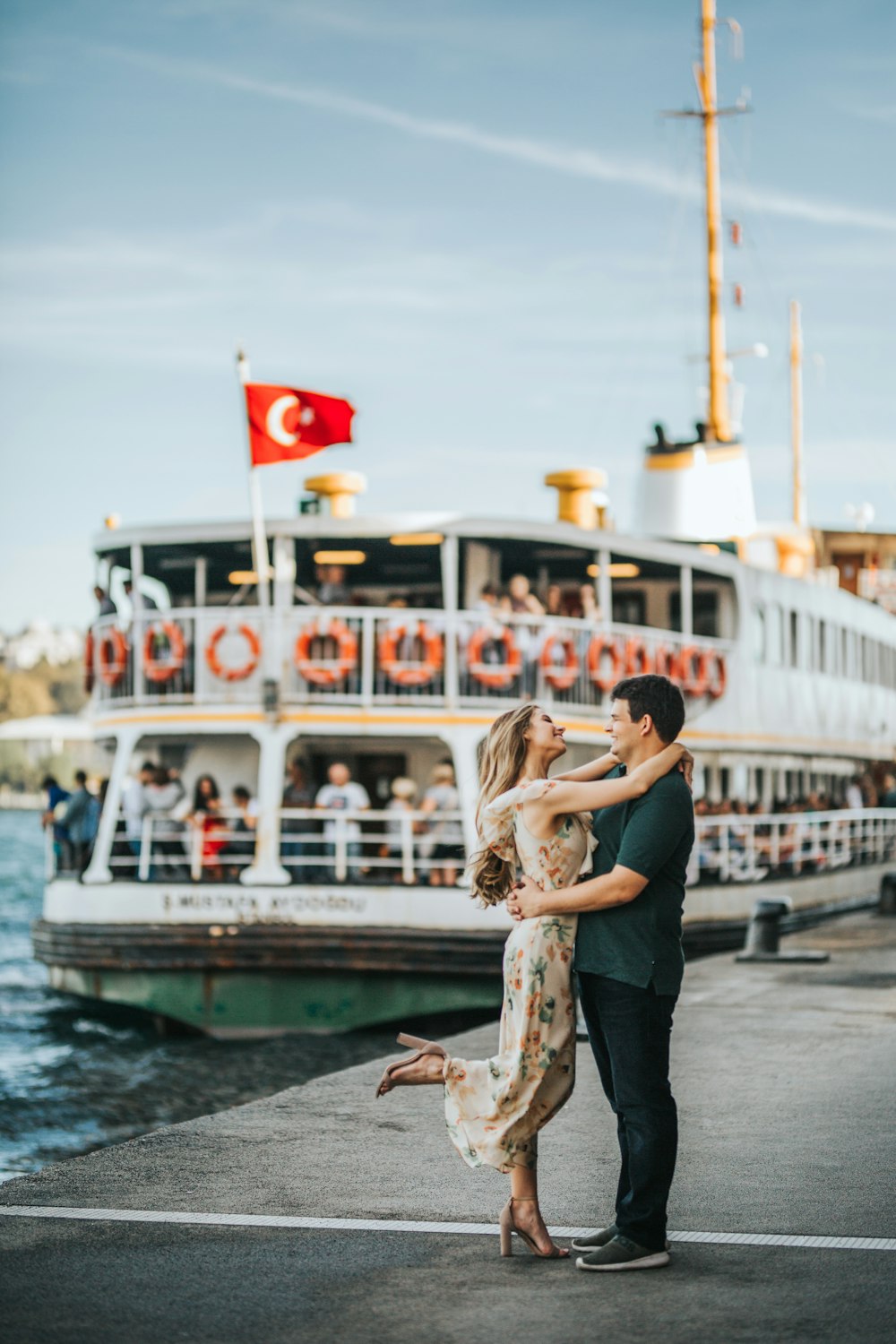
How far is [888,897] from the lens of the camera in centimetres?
2183

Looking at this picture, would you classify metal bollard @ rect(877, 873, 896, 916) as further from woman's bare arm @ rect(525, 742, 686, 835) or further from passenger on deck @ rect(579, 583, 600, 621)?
woman's bare arm @ rect(525, 742, 686, 835)

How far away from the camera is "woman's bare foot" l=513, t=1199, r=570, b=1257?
5.56 metres

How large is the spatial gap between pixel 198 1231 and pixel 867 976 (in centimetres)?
920

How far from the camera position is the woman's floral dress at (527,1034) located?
5570mm

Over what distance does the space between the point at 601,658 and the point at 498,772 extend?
13.1 m

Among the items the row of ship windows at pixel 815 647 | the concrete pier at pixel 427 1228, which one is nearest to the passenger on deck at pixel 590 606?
the row of ship windows at pixel 815 647

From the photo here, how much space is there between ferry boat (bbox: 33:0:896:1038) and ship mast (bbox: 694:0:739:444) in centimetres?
801

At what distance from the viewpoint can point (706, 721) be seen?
21.7 meters

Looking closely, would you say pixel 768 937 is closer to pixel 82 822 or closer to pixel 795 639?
pixel 82 822

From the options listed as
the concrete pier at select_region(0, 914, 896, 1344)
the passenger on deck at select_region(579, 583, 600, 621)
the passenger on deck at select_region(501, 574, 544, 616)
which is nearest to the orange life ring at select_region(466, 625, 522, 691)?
the passenger on deck at select_region(501, 574, 544, 616)

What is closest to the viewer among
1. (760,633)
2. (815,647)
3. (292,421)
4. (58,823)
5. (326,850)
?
(326,850)

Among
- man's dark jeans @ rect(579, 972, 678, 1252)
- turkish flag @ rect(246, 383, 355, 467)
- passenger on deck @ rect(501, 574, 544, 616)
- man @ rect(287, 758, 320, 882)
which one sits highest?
turkish flag @ rect(246, 383, 355, 467)

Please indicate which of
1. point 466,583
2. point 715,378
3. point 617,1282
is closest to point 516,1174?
point 617,1282

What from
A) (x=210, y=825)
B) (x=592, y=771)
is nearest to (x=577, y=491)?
(x=210, y=825)
